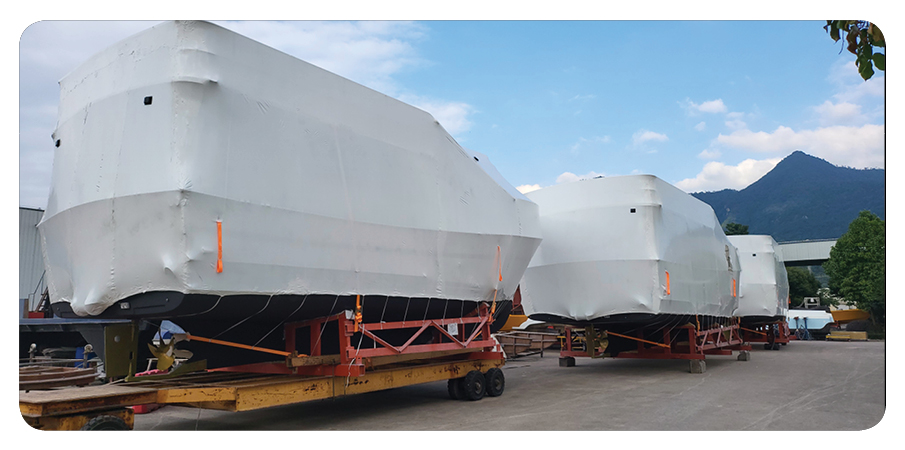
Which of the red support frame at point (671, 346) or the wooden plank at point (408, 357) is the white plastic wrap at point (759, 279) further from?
the wooden plank at point (408, 357)

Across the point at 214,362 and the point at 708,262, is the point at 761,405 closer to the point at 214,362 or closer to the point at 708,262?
the point at 708,262

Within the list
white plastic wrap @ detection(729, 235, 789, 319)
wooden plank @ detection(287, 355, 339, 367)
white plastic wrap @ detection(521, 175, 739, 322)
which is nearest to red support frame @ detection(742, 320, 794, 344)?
white plastic wrap @ detection(729, 235, 789, 319)

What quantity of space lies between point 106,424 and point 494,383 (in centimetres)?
590

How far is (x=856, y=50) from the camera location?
19.5 ft

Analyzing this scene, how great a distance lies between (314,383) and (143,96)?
354 centimetres

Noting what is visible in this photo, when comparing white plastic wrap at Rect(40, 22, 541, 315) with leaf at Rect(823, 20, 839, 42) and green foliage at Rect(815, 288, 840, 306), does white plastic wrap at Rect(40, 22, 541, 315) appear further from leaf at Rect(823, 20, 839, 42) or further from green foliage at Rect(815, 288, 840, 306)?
green foliage at Rect(815, 288, 840, 306)

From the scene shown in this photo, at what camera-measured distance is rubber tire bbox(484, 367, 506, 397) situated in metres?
10.0

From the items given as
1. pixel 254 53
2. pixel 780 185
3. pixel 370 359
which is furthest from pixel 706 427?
pixel 780 185

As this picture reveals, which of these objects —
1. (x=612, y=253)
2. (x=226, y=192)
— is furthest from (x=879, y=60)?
(x=612, y=253)

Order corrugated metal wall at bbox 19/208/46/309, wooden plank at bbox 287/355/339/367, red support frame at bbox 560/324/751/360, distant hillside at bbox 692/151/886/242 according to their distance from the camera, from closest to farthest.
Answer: wooden plank at bbox 287/355/339/367 → red support frame at bbox 560/324/751/360 → corrugated metal wall at bbox 19/208/46/309 → distant hillside at bbox 692/151/886/242

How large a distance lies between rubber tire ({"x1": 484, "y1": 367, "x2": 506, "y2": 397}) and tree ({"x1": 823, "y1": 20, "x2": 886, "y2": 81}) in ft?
21.1

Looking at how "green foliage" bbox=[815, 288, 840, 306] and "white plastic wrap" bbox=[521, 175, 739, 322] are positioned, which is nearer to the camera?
"white plastic wrap" bbox=[521, 175, 739, 322]

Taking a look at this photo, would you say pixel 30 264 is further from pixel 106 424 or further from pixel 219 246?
pixel 219 246

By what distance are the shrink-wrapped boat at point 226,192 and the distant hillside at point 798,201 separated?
10373cm
